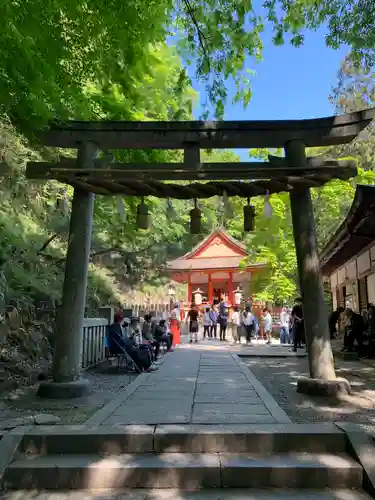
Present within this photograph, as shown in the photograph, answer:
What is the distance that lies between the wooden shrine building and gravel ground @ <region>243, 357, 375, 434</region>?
3.23 m

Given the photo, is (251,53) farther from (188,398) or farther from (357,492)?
A: (357,492)

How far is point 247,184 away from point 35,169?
12.0 ft

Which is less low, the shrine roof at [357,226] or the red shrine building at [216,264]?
the red shrine building at [216,264]

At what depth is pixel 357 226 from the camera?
30.9 ft

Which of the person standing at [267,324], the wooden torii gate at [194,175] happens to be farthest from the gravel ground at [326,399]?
the person standing at [267,324]

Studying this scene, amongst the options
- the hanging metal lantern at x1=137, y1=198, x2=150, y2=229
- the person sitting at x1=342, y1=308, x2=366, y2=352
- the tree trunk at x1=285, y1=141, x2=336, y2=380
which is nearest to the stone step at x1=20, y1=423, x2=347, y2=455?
the tree trunk at x1=285, y1=141, x2=336, y2=380

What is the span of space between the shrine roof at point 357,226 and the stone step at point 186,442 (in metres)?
4.62

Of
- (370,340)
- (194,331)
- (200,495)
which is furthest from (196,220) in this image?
(194,331)

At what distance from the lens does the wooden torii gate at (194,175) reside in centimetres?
668

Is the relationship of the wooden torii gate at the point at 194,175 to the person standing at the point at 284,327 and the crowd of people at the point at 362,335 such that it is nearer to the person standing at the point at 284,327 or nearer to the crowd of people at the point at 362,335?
the crowd of people at the point at 362,335

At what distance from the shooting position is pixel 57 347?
679 cm

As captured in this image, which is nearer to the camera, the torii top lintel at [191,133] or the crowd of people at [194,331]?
the torii top lintel at [191,133]

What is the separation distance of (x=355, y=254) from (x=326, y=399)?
31.6ft

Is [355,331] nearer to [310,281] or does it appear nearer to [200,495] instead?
[310,281]
